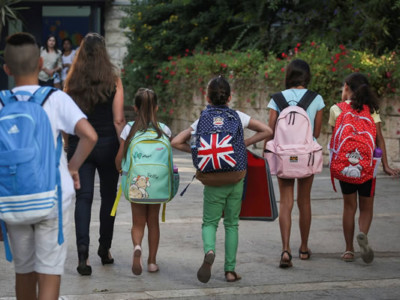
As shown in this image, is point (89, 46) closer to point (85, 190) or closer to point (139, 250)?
point (85, 190)

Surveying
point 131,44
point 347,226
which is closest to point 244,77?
point 131,44

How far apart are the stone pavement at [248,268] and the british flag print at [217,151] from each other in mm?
810

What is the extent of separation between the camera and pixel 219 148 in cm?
580

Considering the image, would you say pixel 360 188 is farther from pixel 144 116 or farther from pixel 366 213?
pixel 144 116

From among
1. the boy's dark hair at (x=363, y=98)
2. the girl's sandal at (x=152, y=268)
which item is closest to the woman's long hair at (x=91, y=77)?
the girl's sandal at (x=152, y=268)

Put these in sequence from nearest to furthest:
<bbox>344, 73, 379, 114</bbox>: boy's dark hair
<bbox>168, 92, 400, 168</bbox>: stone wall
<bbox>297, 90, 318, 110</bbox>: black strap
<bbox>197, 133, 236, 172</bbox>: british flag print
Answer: <bbox>197, 133, 236, 172</bbox>: british flag print < <bbox>297, 90, 318, 110</bbox>: black strap < <bbox>344, 73, 379, 114</bbox>: boy's dark hair < <bbox>168, 92, 400, 168</bbox>: stone wall

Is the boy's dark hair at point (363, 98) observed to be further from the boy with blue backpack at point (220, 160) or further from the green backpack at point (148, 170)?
the green backpack at point (148, 170)

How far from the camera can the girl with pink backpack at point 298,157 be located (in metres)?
6.46

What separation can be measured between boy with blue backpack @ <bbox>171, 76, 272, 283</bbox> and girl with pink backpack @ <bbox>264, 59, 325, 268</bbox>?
0.46 metres

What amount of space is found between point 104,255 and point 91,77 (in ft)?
4.32

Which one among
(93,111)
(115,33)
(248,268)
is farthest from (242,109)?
(93,111)

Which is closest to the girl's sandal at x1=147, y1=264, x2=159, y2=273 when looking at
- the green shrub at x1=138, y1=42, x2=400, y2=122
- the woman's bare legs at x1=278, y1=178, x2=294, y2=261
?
the woman's bare legs at x1=278, y1=178, x2=294, y2=261

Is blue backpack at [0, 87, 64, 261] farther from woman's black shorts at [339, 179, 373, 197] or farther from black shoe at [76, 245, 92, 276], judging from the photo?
woman's black shorts at [339, 179, 373, 197]

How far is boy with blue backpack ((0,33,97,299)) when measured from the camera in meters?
4.07
